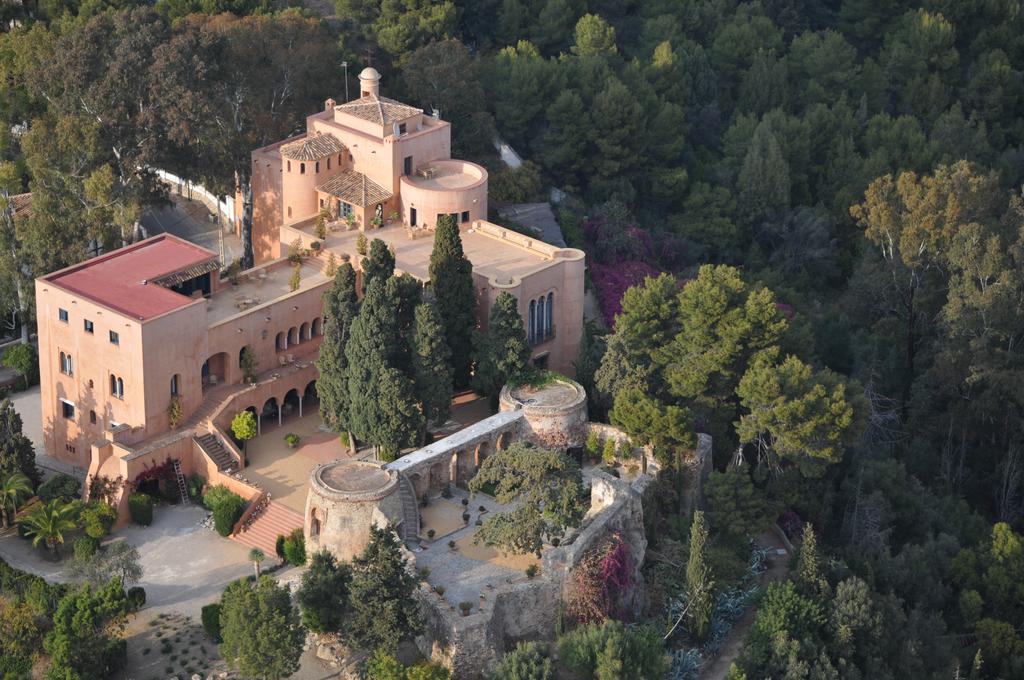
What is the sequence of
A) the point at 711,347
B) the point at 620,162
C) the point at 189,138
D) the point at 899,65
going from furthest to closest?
1. the point at 899,65
2. the point at 620,162
3. the point at 189,138
4. the point at 711,347

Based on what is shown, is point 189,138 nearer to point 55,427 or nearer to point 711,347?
point 55,427

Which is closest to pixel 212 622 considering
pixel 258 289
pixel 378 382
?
pixel 378 382

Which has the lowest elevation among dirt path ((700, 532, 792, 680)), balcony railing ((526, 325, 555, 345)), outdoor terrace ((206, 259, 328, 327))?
dirt path ((700, 532, 792, 680))

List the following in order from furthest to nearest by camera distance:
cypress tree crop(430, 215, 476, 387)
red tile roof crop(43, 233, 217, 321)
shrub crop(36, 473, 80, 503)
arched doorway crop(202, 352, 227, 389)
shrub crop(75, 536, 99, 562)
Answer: cypress tree crop(430, 215, 476, 387) < arched doorway crop(202, 352, 227, 389) < red tile roof crop(43, 233, 217, 321) < shrub crop(36, 473, 80, 503) < shrub crop(75, 536, 99, 562)

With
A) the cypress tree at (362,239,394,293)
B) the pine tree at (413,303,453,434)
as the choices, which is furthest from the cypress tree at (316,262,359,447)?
the pine tree at (413,303,453,434)

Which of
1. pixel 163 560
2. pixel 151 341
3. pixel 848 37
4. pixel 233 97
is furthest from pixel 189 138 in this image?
pixel 848 37

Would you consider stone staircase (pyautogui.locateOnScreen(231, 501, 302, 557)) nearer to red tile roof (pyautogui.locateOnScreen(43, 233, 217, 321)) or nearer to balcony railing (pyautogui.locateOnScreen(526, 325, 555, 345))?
red tile roof (pyautogui.locateOnScreen(43, 233, 217, 321))
